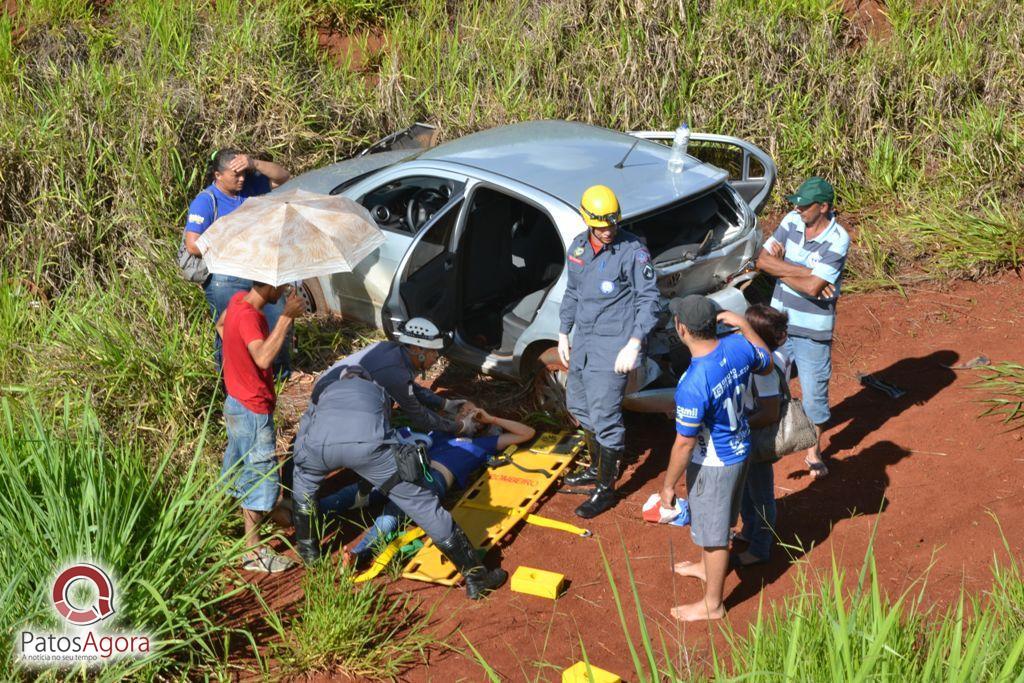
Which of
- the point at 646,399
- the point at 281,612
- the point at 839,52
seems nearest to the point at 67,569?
the point at 281,612

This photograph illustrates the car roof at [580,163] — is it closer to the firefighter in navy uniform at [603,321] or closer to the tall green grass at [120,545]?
the firefighter in navy uniform at [603,321]

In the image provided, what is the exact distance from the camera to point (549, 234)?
24.6ft

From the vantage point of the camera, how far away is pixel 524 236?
7398 mm

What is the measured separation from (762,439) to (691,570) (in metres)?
0.86

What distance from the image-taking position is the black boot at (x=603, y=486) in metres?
6.07

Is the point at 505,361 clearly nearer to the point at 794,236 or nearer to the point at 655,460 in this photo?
the point at 655,460

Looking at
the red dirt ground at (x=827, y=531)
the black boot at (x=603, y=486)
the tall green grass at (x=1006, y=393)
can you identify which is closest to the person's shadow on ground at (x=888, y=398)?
the red dirt ground at (x=827, y=531)

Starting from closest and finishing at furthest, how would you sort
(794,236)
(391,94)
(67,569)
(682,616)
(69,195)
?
(67,569), (682,616), (794,236), (69,195), (391,94)

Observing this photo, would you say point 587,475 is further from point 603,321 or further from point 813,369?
point 813,369

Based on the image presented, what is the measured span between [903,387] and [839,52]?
4592 mm

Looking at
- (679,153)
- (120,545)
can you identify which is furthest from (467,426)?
(120,545)

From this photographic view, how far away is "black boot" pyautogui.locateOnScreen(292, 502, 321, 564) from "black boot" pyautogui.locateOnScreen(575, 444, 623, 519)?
1560 millimetres

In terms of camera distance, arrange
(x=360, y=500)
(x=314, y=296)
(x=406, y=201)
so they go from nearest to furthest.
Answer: (x=360, y=500)
(x=406, y=201)
(x=314, y=296)

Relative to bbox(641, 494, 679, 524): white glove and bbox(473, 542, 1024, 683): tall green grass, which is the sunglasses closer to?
bbox(641, 494, 679, 524): white glove
